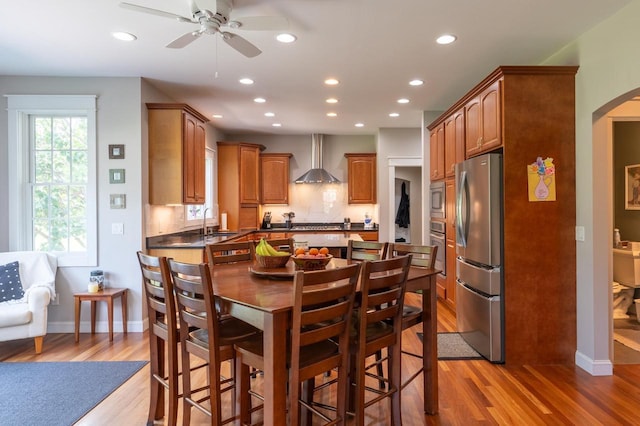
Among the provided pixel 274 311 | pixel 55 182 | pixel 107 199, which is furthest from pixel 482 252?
pixel 55 182

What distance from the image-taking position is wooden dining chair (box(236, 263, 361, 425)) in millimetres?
1675

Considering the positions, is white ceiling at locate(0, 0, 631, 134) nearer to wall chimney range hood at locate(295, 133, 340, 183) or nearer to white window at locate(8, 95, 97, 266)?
white window at locate(8, 95, 97, 266)

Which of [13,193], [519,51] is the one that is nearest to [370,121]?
[519,51]

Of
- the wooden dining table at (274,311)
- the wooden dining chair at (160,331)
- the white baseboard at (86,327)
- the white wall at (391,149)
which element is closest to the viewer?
the wooden dining table at (274,311)

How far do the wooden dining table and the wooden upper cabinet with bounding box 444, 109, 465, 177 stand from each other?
226 cm

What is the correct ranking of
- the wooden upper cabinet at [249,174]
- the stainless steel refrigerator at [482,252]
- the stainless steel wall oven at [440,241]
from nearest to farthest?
the stainless steel refrigerator at [482,252] < the stainless steel wall oven at [440,241] < the wooden upper cabinet at [249,174]

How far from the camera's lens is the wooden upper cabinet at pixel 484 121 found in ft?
11.1

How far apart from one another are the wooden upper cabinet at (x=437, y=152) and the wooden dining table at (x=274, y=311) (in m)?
2.86

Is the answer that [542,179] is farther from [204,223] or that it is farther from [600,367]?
[204,223]

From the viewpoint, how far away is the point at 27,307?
3.56m

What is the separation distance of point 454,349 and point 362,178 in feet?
14.4

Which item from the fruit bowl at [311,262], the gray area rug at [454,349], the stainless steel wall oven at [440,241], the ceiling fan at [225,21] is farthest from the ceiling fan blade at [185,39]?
the stainless steel wall oven at [440,241]

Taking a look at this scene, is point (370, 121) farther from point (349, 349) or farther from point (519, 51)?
point (349, 349)

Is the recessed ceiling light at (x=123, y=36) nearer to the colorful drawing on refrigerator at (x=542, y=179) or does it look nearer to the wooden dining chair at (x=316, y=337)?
the wooden dining chair at (x=316, y=337)
